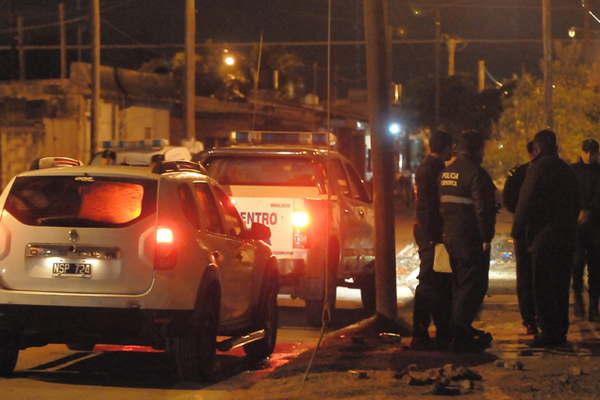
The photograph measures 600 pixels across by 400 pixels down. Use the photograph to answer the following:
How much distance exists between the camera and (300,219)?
→ 1245 centimetres

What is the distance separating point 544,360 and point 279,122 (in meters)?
32.9

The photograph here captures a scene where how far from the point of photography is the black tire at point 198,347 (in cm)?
845

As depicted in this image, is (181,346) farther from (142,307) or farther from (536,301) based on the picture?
(536,301)

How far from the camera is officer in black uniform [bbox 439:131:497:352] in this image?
9.41 metres

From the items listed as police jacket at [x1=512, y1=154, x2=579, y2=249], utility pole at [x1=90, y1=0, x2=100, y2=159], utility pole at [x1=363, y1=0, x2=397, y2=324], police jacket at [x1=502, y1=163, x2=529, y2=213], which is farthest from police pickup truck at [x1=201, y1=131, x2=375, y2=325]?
utility pole at [x1=90, y1=0, x2=100, y2=159]

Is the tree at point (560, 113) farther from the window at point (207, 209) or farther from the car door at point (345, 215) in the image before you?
the window at point (207, 209)

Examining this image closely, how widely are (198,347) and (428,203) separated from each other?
253 centimetres

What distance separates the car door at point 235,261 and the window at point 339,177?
348 centimetres

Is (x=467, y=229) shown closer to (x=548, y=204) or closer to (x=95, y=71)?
(x=548, y=204)

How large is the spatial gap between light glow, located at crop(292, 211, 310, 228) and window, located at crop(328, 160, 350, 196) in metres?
1.08

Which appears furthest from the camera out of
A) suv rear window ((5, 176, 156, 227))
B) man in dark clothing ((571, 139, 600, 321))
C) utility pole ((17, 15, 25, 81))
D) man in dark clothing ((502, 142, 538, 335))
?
utility pole ((17, 15, 25, 81))

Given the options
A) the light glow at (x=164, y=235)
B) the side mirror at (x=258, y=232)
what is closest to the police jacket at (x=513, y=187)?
the side mirror at (x=258, y=232)

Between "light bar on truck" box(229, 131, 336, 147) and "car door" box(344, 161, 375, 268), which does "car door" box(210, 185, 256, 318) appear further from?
"light bar on truck" box(229, 131, 336, 147)

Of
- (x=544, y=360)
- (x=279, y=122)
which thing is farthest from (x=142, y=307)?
(x=279, y=122)
